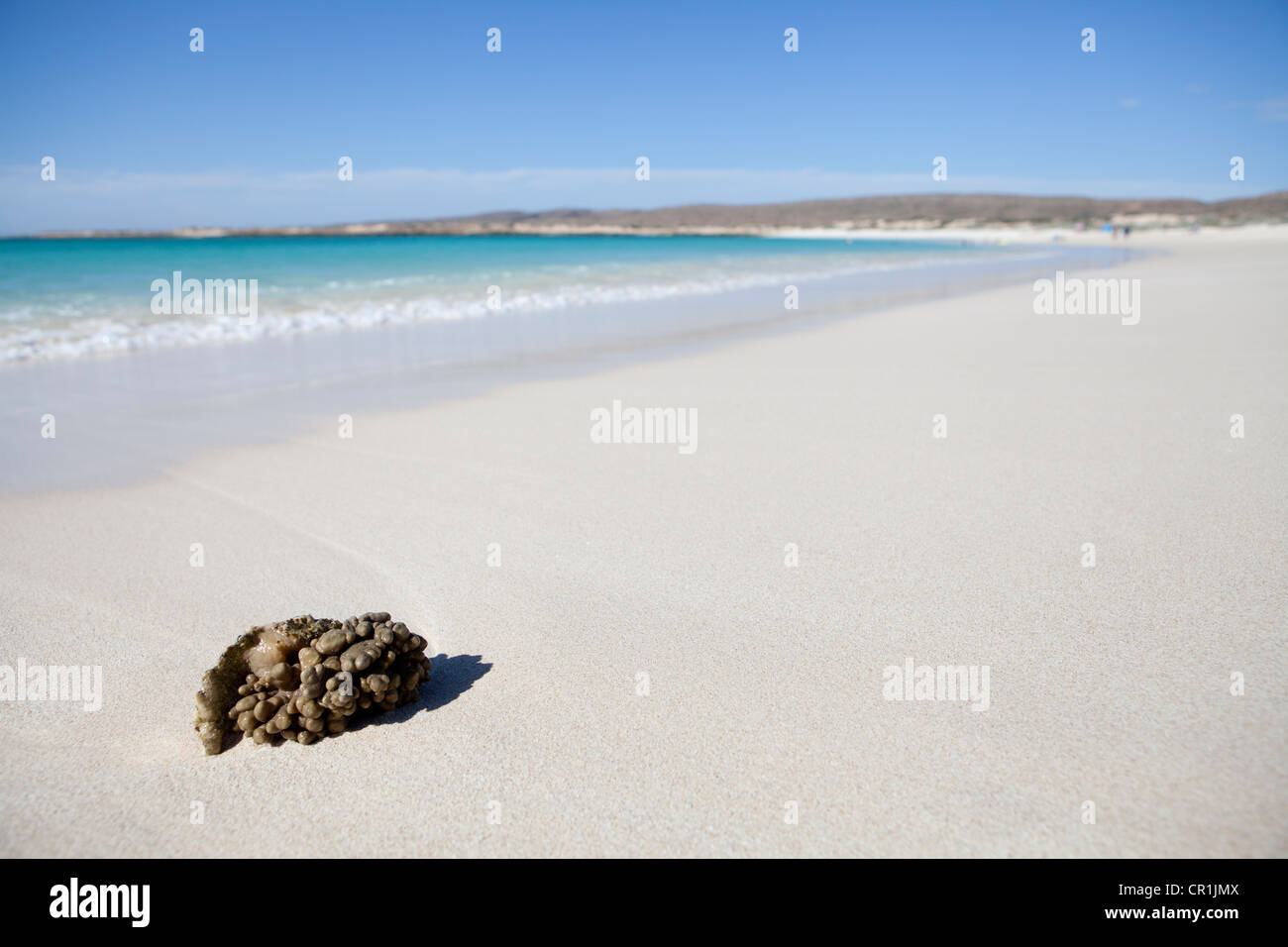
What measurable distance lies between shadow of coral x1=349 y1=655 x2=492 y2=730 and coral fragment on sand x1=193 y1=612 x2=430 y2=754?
1.4 inches

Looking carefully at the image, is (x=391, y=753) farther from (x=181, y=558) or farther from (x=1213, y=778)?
(x=1213, y=778)

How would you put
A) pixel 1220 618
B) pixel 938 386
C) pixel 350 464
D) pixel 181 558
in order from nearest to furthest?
pixel 1220 618 → pixel 181 558 → pixel 350 464 → pixel 938 386

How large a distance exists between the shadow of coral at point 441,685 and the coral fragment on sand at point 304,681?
4 cm

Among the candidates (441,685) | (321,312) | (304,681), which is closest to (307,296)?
(321,312)

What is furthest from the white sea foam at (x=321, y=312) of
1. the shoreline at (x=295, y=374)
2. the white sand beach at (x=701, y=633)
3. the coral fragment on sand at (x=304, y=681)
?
the coral fragment on sand at (x=304, y=681)

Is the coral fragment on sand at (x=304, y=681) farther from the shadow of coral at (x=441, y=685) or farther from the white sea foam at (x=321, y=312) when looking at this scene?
the white sea foam at (x=321, y=312)

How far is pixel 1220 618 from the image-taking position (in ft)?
9.80

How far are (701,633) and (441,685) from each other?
97 centimetres

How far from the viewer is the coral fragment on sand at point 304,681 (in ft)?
8.04

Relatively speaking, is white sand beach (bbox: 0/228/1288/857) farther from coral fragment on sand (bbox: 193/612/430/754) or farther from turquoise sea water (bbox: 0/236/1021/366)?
turquoise sea water (bbox: 0/236/1021/366)

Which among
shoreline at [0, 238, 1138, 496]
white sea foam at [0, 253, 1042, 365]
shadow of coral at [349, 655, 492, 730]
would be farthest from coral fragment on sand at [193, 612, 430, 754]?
white sea foam at [0, 253, 1042, 365]

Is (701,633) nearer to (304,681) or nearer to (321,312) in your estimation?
(304,681)
